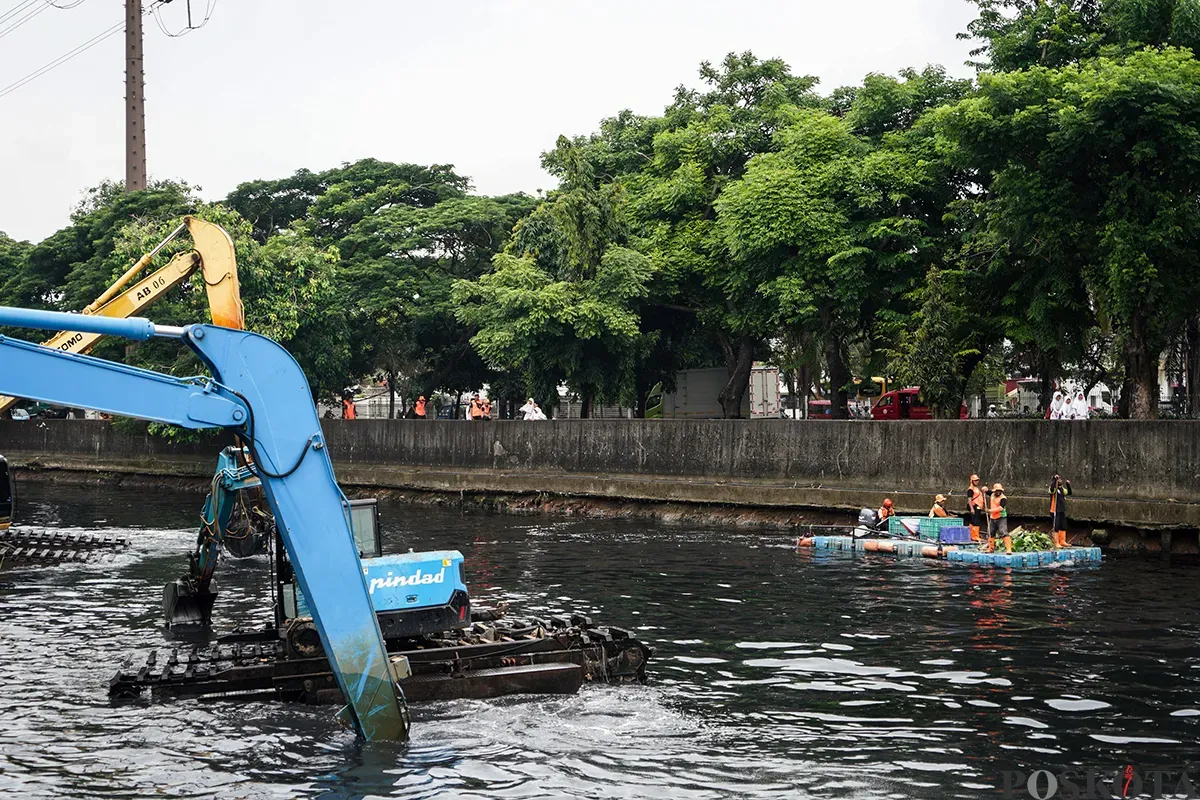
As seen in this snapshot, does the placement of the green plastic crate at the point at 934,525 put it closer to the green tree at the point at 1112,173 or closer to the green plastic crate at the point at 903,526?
the green plastic crate at the point at 903,526

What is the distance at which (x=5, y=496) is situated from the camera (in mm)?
29281

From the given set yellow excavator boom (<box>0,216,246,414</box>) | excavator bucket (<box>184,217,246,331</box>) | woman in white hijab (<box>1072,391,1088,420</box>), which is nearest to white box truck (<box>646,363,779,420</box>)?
woman in white hijab (<box>1072,391,1088,420</box>)

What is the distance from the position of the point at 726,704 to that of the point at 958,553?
565 inches

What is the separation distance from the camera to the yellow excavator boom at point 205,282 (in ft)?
51.5

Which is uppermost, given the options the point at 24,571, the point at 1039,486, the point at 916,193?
the point at 916,193

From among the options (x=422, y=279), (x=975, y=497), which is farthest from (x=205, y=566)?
(x=422, y=279)

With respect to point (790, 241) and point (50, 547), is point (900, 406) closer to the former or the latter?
point (790, 241)

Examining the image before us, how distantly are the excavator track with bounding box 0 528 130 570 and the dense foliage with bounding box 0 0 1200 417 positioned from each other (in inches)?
678

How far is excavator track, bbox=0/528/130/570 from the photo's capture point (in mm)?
29906

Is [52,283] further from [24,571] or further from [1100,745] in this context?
[1100,745]

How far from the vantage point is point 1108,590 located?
23859 mm

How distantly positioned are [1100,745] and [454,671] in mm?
7342

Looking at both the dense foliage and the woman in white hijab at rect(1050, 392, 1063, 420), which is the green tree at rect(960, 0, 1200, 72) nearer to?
the dense foliage

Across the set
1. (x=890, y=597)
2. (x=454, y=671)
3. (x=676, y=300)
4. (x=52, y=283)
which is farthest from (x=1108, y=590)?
(x=52, y=283)
